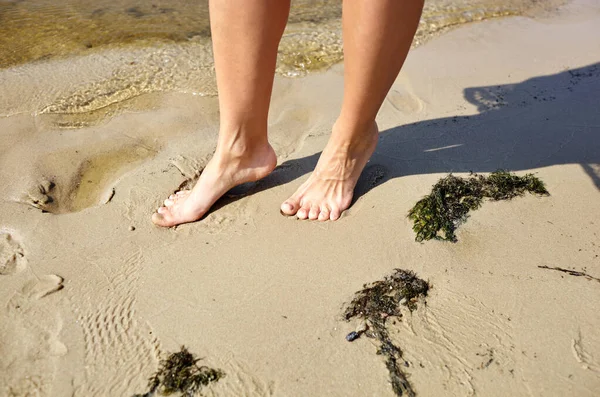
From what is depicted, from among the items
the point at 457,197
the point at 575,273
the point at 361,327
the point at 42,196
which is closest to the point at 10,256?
the point at 42,196

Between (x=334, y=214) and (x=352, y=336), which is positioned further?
(x=334, y=214)

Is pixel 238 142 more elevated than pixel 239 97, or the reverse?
pixel 239 97

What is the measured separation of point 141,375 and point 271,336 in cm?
38

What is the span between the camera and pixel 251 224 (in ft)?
6.47

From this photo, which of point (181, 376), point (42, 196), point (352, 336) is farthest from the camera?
point (42, 196)

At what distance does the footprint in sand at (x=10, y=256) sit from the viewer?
1.76 m

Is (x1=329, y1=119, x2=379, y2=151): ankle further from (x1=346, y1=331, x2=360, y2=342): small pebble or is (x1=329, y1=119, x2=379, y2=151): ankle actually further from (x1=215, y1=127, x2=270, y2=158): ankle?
(x1=346, y1=331, x2=360, y2=342): small pebble

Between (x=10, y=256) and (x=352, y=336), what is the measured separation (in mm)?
1269

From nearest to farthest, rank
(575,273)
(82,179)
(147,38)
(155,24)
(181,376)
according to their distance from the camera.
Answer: (181,376), (575,273), (82,179), (147,38), (155,24)

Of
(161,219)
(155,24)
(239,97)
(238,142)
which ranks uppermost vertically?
(239,97)

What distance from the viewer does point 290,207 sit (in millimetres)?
2010

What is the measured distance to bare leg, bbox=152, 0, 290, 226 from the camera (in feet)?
5.81

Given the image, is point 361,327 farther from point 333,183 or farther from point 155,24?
point 155,24

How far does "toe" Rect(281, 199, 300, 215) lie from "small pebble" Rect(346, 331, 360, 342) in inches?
25.3
